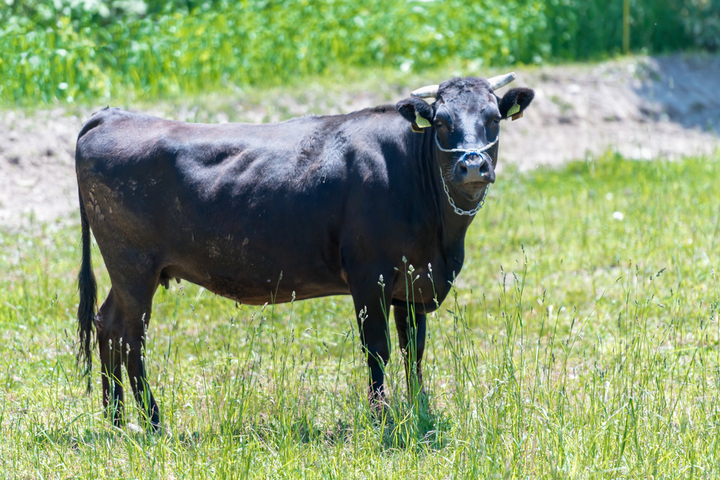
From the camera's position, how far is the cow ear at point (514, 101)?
4.98 m

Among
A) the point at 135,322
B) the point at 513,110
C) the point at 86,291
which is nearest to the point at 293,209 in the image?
the point at 135,322

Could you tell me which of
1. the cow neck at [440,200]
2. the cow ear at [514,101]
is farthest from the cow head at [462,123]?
the cow neck at [440,200]

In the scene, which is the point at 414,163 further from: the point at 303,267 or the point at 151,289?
the point at 151,289

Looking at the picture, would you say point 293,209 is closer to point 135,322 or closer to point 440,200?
point 440,200

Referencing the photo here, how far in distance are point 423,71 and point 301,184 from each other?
818cm

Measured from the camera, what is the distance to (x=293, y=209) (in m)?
5.06

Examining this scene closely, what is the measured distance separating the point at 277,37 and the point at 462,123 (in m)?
8.55

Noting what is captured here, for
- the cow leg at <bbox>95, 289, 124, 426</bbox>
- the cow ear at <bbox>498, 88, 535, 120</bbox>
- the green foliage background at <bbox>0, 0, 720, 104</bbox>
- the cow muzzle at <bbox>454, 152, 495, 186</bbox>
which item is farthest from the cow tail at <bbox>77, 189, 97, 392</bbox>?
the green foliage background at <bbox>0, 0, 720, 104</bbox>

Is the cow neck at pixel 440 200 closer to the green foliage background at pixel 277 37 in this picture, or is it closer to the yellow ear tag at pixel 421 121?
the yellow ear tag at pixel 421 121

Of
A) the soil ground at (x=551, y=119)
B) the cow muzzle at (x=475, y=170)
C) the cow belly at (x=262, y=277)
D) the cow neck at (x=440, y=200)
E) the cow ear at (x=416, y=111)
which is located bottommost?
the soil ground at (x=551, y=119)

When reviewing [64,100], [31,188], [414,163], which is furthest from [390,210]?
[64,100]

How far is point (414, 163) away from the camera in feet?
16.8

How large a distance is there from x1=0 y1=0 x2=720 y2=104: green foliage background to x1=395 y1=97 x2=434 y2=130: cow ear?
7268mm

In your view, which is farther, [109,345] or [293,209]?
[109,345]
